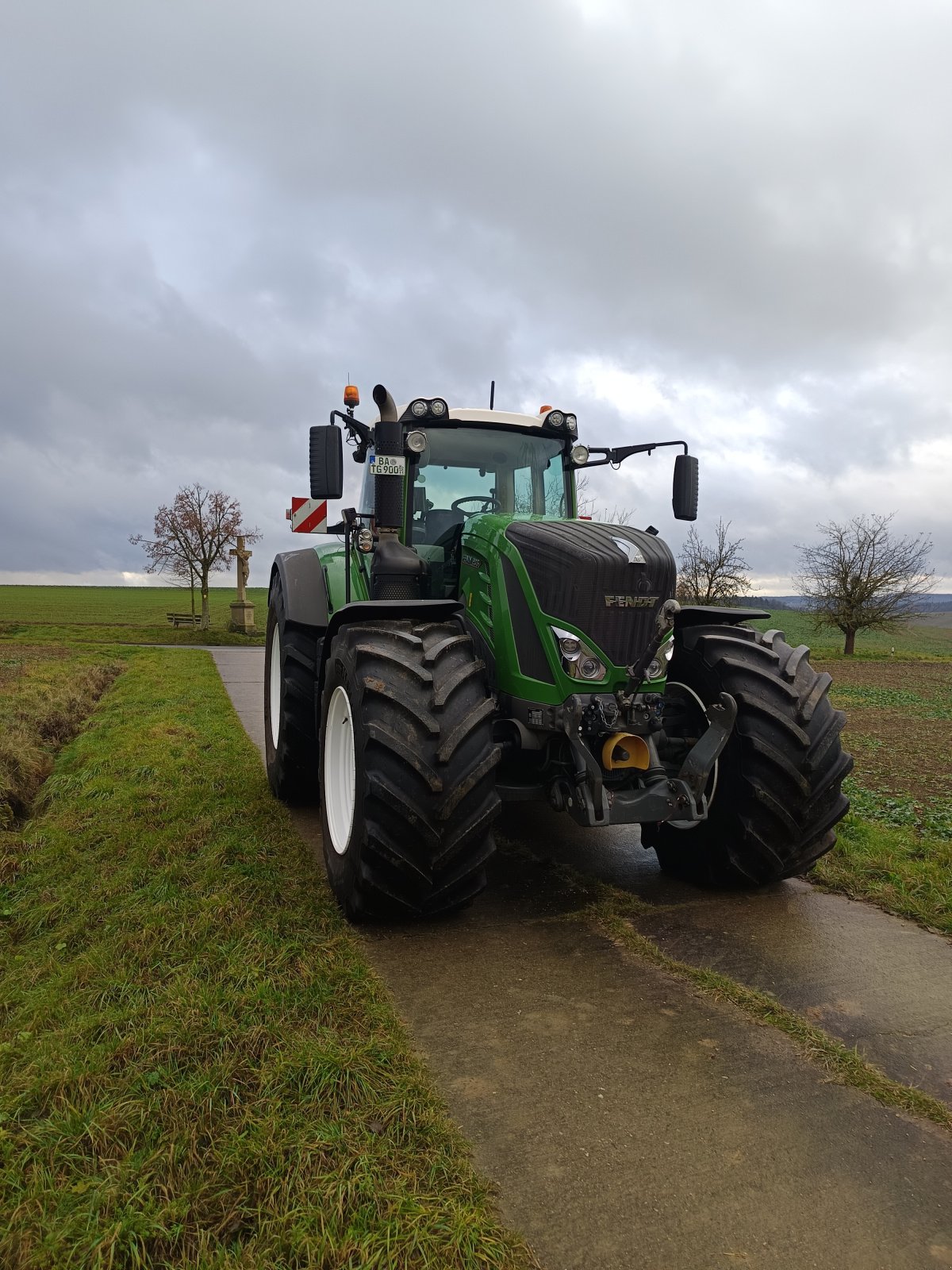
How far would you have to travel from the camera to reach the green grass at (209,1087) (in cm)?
184

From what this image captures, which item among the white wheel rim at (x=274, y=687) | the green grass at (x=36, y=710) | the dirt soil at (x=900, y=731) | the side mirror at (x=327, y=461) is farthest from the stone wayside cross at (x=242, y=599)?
the side mirror at (x=327, y=461)

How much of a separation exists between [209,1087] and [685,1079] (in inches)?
56.5

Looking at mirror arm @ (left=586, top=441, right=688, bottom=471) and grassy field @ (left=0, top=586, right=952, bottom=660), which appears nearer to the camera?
mirror arm @ (left=586, top=441, right=688, bottom=471)

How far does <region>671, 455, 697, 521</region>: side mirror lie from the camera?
4684 millimetres

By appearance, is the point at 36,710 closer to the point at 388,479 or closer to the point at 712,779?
the point at 388,479

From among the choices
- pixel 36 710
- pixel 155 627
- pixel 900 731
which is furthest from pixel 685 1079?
pixel 155 627

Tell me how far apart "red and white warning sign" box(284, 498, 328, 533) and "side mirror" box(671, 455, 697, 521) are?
4.72 m

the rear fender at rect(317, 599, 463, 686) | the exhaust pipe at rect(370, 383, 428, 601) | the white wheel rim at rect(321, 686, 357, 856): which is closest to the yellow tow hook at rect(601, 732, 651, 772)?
the rear fender at rect(317, 599, 463, 686)

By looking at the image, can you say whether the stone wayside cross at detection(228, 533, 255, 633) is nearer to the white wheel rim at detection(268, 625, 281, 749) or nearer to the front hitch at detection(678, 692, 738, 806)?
the white wheel rim at detection(268, 625, 281, 749)

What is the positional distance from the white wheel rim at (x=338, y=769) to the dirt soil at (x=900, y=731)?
15.0 feet

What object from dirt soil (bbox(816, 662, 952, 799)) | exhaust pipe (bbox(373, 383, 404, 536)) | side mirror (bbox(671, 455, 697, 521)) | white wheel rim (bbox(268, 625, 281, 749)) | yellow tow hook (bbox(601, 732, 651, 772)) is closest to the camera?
yellow tow hook (bbox(601, 732, 651, 772))

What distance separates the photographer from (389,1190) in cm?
197

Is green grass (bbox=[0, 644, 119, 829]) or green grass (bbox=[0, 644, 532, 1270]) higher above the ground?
green grass (bbox=[0, 644, 119, 829])

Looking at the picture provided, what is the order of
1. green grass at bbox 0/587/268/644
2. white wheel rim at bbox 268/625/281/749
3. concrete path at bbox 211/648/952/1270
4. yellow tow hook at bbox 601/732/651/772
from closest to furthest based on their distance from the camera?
concrete path at bbox 211/648/952/1270, yellow tow hook at bbox 601/732/651/772, white wheel rim at bbox 268/625/281/749, green grass at bbox 0/587/268/644
